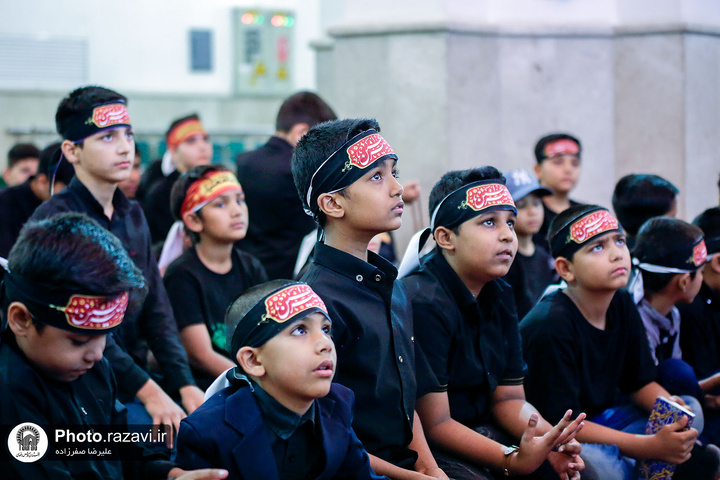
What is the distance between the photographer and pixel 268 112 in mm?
10828

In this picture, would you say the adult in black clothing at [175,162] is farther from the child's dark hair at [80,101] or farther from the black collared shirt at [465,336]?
the black collared shirt at [465,336]

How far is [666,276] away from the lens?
384 centimetres

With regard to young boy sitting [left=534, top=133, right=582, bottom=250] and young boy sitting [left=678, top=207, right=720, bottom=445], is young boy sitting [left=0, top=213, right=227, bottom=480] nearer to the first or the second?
young boy sitting [left=678, top=207, right=720, bottom=445]

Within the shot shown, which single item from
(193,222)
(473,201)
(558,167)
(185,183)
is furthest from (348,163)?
(558,167)

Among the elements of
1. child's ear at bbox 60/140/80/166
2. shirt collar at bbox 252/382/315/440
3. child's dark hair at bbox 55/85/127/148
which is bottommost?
shirt collar at bbox 252/382/315/440

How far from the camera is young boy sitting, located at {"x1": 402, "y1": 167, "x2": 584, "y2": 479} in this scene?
2.95 metres

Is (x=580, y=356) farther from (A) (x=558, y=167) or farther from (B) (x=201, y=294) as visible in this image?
(A) (x=558, y=167)

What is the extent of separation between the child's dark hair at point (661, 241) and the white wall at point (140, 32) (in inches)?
299

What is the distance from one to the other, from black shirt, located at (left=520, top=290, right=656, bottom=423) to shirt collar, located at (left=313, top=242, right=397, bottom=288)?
3.00 feet

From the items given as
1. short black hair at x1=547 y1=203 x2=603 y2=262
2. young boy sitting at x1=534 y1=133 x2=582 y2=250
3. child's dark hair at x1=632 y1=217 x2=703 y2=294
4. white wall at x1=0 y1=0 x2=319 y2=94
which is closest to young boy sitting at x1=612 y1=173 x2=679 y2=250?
young boy sitting at x1=534 y1=133 x2=582 y2=250

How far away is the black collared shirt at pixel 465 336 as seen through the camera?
302 centimetres

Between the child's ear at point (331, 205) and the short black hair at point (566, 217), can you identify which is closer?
the child's ear at point (331, 205)

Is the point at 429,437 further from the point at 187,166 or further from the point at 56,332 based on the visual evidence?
the point at 187,166

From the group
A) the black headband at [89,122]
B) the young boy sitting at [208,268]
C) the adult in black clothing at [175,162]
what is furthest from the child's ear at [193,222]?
the adult in black clothing at [175,162]
